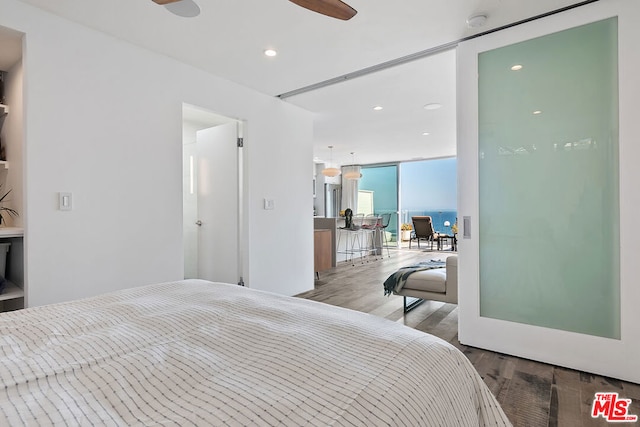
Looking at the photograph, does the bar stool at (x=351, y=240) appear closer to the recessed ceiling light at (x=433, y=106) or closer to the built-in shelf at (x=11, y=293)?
the recessed ceiling light at (x=433, y=106)

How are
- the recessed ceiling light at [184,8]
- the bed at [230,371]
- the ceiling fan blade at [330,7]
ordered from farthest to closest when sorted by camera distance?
the recessed ceiling light at [184,8], the ceiling fan blade at [330,7], the bed at [230,371]

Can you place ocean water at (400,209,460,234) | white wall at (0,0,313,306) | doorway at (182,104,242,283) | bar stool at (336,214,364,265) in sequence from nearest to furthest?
white wall at (0,0,313,306) < doorway at (182,104,242,283) < bar stool at (336,214,364,265) < ocean water at (400,209,460,234)

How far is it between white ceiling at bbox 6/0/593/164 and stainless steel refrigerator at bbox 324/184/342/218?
5.85 m

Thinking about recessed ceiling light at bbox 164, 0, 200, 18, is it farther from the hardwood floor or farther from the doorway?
the hardwood floor

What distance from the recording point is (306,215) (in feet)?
14.2

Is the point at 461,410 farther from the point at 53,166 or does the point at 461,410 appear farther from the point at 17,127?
the point at 17,127

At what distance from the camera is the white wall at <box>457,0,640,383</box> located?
2.01 metres

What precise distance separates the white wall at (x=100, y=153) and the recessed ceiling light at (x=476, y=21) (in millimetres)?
2276

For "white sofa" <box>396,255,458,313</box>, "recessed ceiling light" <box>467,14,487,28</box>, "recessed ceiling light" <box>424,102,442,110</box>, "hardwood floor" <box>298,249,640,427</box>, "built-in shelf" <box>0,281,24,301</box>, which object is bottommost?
"hardwood floor" <box>298,249,640,427</box>

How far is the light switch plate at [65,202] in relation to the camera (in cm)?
219

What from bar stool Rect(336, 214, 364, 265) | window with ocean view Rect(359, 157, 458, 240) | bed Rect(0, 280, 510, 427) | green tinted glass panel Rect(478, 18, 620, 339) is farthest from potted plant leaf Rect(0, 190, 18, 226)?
window with ocean view Rect(359, 157, 458, 240)

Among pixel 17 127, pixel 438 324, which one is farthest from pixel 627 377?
pixel 17 127

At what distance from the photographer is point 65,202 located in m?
2.21

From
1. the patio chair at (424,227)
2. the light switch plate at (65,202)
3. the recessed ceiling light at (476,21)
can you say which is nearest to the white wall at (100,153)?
the light switch plate at (65,202)
